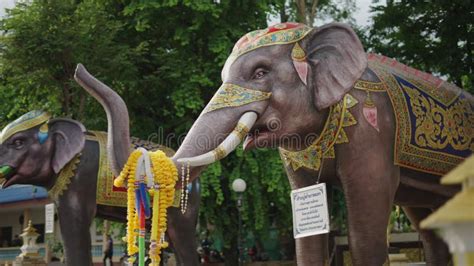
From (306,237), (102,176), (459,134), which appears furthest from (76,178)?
(459,134)

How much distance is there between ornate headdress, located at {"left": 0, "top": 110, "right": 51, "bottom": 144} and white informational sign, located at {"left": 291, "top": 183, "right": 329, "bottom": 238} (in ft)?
12.7

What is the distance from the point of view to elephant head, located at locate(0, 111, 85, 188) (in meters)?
7.62

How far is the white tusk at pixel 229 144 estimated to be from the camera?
4.07 m

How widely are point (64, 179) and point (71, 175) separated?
0.08 m

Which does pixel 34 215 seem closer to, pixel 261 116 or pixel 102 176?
pixel 102 176

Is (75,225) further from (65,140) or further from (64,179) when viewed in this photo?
(65,140)

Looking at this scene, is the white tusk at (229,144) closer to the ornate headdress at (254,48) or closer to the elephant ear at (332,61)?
the ornate headdress at (254,48)

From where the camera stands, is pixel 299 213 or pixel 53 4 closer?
pixel 299 213

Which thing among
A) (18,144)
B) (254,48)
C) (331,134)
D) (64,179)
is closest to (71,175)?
(64,179)

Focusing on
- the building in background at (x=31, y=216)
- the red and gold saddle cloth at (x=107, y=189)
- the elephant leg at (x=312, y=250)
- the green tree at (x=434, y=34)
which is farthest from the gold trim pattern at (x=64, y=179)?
the building in background at (x=31, y=216)

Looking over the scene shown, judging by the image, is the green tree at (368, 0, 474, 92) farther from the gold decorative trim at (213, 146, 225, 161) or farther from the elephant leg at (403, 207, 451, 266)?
the gold decorative trim at (213, 146, 225, 161)

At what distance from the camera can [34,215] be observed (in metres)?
26.2

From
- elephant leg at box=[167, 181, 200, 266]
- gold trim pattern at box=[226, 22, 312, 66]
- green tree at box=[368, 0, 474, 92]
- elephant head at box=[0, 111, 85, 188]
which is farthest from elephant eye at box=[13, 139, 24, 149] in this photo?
green tree at box=[368, 0, 474, 92]

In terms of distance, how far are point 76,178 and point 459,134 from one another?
3.95 m
